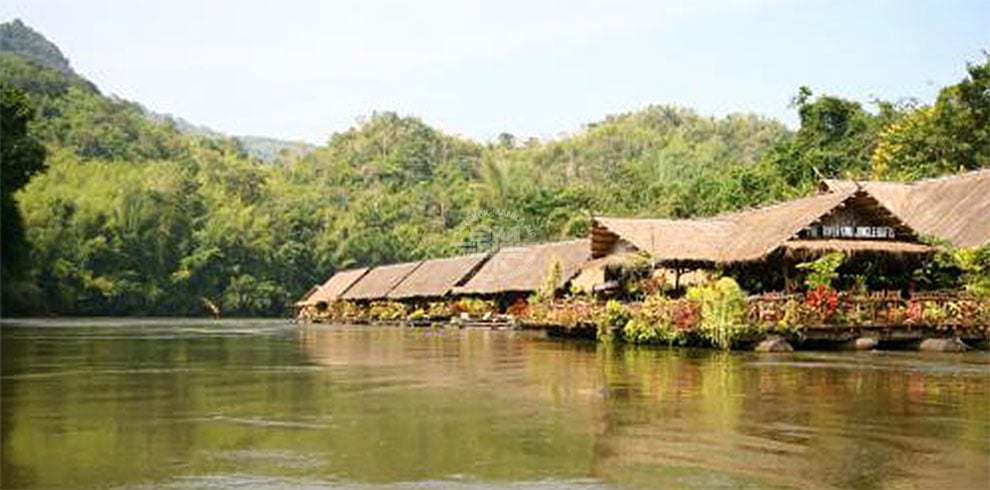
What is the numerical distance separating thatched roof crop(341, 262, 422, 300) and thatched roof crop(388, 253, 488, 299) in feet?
3.07

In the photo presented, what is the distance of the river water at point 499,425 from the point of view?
6.48 m

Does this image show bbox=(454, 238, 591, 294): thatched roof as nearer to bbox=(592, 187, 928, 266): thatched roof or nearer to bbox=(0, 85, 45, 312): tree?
bbox=(592, 187, 928, 266): thatched roof

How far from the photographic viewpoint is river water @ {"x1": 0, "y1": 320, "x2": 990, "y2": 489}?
6480mm

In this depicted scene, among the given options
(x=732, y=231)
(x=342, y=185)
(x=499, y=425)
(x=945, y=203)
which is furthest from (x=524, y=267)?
(x=342, y=185)

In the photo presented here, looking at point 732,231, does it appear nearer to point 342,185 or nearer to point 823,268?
point 823,268

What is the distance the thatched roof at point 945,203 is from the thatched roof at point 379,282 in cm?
2560

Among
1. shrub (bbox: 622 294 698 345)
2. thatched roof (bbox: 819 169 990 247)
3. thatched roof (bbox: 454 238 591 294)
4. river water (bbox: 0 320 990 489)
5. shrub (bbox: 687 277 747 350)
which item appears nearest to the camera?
river water (bbox: 0 320 990 489)

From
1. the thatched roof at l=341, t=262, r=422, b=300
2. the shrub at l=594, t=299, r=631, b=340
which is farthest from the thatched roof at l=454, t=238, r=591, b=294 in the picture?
the shrub at l=594, t=299, r=631, b=340

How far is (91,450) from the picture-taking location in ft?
24.5

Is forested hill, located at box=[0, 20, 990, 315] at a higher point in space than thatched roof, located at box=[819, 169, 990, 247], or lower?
higher

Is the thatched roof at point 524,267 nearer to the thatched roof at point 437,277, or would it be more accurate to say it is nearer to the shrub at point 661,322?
the thatched roof at point 437,277

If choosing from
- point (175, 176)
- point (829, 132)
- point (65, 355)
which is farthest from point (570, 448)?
point (175, 176)

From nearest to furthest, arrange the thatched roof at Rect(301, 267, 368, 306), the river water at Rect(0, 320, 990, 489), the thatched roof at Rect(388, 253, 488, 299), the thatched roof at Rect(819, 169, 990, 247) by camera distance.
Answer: the river water at Rect(0, 320, 990, 489), the thatched roof at Rect(819, 169, 990, 247), the thatched roof at Rect(388, 253, 488, 299), the thatched roof at Rect(301, 267, 368, 306)

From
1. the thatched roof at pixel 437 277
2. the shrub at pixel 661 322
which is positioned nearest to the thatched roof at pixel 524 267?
the thatched roof at pixel 437 277
